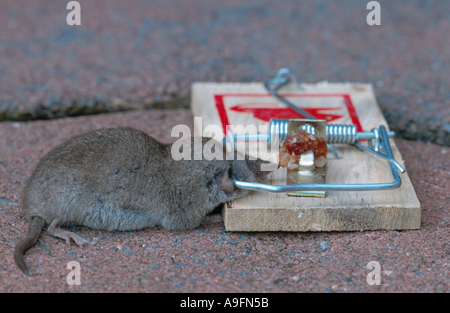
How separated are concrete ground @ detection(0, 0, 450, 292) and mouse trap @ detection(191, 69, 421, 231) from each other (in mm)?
103

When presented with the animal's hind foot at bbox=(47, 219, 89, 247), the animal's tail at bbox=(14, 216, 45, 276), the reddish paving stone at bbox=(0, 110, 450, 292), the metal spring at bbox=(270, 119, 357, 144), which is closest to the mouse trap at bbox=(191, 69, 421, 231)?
the metal spring at bbox=(270, 119, 357, 144)

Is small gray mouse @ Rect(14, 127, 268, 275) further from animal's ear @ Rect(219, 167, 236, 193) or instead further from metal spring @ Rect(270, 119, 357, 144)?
metal spring @ Rect(270, 119, 357, 144)

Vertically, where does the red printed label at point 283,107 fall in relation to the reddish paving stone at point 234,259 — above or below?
above

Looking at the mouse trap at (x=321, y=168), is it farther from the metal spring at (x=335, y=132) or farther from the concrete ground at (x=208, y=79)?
the concrete ground at (x=208, y=79)

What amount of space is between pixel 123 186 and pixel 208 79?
7.93 feet

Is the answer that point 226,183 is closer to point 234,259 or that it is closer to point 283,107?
point 234,259

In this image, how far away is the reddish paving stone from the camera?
2.69 m

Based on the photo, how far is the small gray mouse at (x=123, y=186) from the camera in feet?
10.3

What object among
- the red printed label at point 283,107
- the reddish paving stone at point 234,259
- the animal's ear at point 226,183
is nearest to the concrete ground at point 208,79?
the reddish paving stone at point 234,259

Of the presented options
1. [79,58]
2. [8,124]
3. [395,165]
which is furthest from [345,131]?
[79,58]

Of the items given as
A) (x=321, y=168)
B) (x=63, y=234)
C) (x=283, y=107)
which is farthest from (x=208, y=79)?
(x=63, y=234)

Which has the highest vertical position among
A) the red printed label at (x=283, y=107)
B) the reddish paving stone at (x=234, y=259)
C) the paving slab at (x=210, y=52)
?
the paving slab at (x=210, y=52)

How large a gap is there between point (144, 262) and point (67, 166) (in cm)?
72
